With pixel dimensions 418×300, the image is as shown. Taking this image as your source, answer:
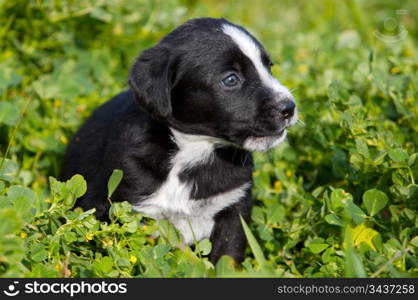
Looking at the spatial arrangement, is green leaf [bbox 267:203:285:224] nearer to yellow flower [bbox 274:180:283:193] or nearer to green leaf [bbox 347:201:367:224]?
yellow flower [bbox 274:180:283:193]

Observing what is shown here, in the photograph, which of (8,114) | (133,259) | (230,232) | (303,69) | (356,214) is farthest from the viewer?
(303,69)

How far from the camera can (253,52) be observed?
3.48 meters

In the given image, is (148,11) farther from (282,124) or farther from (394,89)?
(282,124)

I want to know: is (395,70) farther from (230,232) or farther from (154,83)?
(154,83)

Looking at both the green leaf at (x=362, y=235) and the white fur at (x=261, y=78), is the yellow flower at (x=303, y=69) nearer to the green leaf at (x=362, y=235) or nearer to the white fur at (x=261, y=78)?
the white fur at (x=261, y=78)

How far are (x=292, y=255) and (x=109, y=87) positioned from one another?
2.19 metres

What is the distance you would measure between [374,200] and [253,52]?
0.94 m

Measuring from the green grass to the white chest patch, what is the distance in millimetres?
144

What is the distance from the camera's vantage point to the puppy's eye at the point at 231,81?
3.40 metres

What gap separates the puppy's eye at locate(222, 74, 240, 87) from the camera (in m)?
3.40

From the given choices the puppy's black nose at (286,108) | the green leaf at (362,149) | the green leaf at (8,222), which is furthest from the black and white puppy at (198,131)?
the green leaf at (8,222)

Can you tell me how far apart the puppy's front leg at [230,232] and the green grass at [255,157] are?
113mm

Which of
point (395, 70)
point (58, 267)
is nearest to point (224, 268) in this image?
point (58, 267)

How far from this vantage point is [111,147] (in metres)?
3.63
